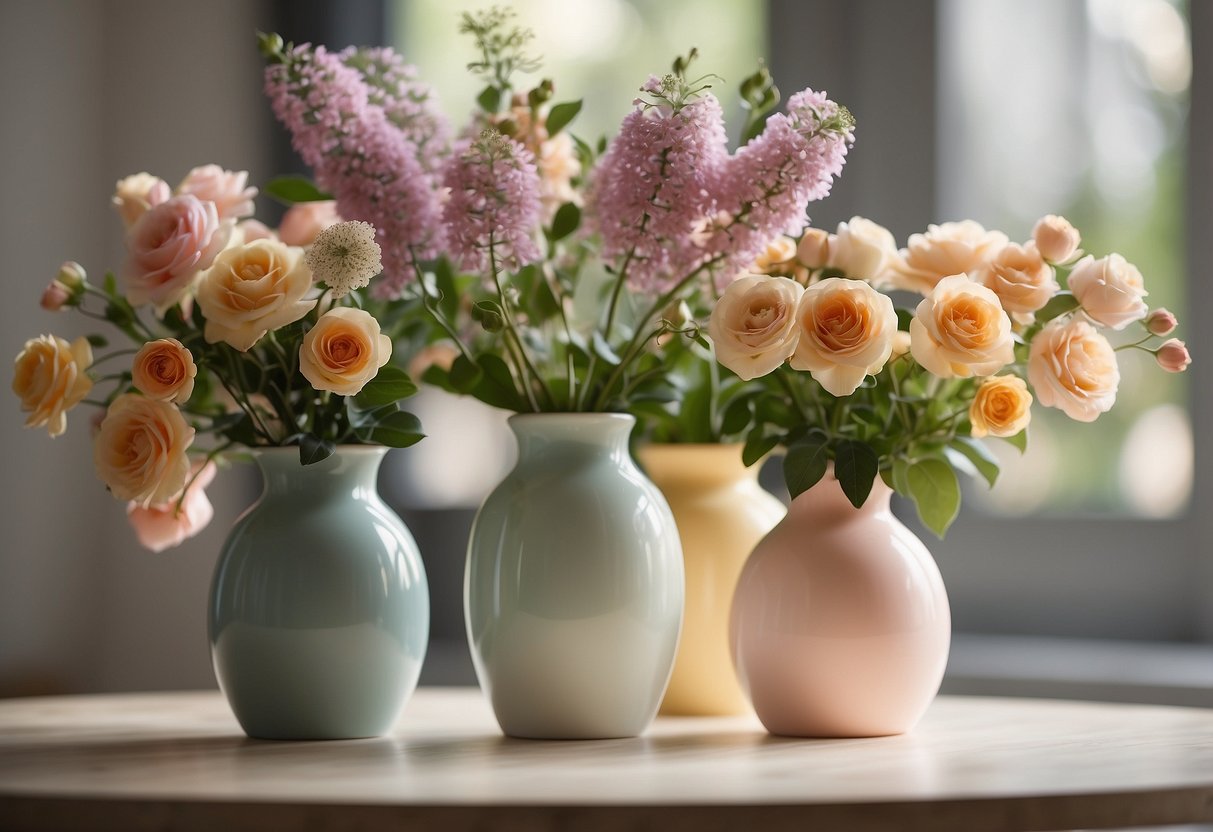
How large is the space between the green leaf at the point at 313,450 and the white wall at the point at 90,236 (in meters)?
1.10

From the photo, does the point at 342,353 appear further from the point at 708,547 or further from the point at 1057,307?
the point at 1057,307

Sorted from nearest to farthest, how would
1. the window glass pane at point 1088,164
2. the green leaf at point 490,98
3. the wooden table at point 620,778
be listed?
the wooden table at point 620,778, the green leaf at point 490,98, the window glass pane at point 1088,164

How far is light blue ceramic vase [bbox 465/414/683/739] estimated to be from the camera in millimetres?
984

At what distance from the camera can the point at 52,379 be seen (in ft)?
3.29

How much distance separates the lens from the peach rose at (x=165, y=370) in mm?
939

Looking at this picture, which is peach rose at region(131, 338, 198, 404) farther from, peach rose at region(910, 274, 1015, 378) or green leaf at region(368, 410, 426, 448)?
peach rose at region(910, 274, 1015, 378)

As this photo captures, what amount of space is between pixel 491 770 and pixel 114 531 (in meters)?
1.47

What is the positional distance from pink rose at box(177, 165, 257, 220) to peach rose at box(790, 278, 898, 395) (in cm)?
47

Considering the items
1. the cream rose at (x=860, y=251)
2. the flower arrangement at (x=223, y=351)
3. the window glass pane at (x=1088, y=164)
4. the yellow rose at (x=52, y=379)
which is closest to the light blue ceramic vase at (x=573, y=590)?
the flower arrangement at (x=223, y=351)

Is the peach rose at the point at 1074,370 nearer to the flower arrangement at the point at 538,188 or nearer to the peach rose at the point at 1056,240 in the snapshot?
the peach rose at the point at 1056,240

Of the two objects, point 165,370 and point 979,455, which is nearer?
point 165,370

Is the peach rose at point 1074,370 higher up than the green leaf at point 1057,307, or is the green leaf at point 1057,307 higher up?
the green leaf at point 1057,307

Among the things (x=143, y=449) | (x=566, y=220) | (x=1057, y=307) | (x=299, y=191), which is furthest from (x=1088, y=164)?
(x=143, y=449)

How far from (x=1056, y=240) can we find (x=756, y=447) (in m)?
0.27
